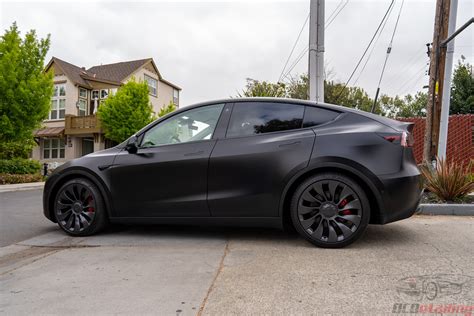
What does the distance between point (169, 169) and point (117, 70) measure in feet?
95.6

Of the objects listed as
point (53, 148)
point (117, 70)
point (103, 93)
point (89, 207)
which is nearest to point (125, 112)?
point (103, 93)

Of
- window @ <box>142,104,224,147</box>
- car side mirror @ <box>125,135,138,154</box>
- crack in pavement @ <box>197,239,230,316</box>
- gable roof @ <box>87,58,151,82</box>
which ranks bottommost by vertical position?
crack in pavement @ <box>197,239,230,316</box>

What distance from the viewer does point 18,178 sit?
48.9 feet

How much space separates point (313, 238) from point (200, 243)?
122 centimetres

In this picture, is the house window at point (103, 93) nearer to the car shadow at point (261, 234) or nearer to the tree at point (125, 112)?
the tree at point (125, 112)

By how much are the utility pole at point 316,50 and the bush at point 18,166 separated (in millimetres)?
13790

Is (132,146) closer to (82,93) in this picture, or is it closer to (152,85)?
(82,93)

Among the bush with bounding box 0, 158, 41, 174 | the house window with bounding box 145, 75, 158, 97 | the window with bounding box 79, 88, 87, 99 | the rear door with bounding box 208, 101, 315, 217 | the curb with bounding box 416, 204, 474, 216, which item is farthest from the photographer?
the house window with bounding box 145, 75, 158, 97

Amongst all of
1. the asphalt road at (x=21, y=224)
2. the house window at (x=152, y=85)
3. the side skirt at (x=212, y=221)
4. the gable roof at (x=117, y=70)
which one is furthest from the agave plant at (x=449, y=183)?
the house window at (x=152, y=85)

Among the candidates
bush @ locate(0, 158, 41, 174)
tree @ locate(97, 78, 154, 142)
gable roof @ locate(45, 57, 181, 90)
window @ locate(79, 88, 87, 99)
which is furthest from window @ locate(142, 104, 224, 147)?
window @ locate(79, 88, 87, 99)

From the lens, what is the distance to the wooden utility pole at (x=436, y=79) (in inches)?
274

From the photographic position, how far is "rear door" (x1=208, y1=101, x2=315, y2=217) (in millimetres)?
3652

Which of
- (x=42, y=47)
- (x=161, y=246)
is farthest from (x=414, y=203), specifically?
(x=42, y=47)

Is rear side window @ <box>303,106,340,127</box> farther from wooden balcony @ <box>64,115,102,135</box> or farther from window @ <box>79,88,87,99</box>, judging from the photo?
window @ <box>79,88,87,99</box>
